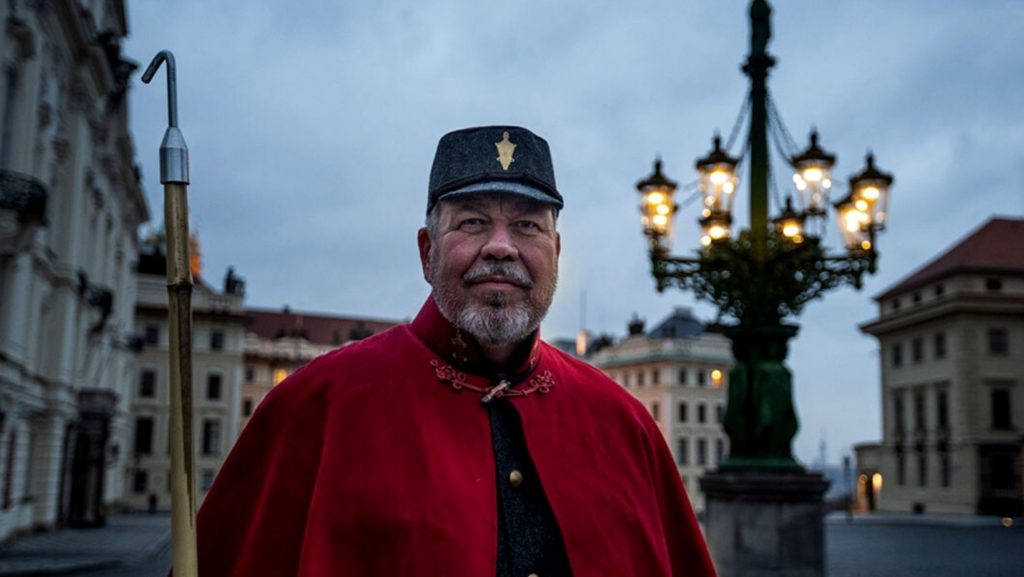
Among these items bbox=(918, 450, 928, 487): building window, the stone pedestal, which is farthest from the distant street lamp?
bbox=(918, 450, 928, 487): building window

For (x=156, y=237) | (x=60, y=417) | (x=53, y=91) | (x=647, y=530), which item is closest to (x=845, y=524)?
(x=60, y=417)

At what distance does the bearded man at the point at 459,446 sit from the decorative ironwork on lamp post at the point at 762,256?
8966 millimetres

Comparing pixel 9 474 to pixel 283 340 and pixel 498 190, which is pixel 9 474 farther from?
pixel 283 340

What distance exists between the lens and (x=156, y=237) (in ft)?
245

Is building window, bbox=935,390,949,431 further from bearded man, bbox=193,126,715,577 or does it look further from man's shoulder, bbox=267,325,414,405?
man's shoulder, bbox=267,325,414,405

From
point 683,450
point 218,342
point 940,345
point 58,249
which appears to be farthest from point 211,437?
point 940,345

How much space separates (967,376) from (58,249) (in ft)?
138

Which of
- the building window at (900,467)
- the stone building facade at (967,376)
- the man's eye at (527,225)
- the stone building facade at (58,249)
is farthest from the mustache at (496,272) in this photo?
the building window at (900,467)

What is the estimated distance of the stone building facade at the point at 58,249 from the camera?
21.8 meters

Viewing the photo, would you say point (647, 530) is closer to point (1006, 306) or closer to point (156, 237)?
point (1006, 306)

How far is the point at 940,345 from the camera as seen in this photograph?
51.8 m

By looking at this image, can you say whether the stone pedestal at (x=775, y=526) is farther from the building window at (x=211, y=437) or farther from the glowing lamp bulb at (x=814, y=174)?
the building window at (x=211, y=437)

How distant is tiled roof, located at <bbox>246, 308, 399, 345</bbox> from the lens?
8212cm

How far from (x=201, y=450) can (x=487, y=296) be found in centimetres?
6467
